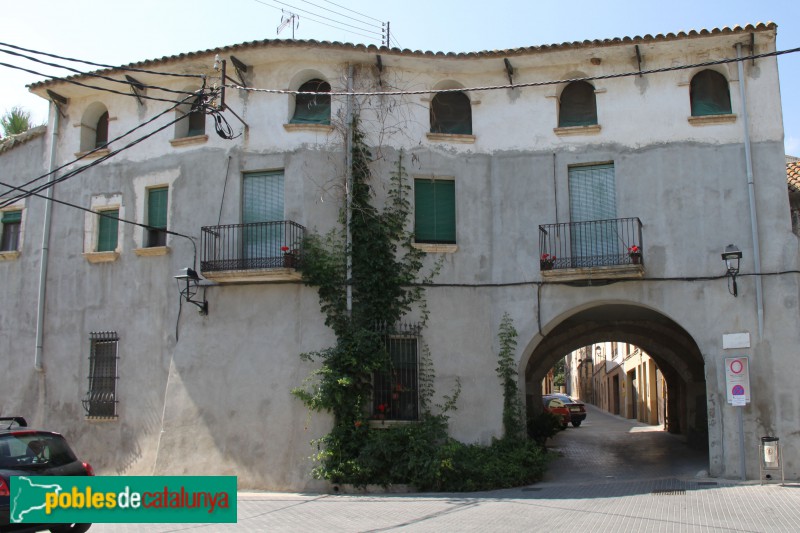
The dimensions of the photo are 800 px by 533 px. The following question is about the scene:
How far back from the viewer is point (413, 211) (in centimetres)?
A: 1566

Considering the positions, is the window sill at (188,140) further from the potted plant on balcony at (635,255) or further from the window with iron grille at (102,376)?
the potted plant on balcony at (635,255)

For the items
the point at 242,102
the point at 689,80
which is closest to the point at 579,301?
the point at 689,80

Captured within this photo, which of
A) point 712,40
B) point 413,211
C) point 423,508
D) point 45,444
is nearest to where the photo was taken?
point 45,444

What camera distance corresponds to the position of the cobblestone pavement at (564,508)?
408 inches

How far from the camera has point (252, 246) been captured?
50.8ft

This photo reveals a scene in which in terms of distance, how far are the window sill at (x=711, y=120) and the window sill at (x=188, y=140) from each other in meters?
9.75

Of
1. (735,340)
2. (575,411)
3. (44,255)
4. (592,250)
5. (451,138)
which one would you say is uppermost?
(451,138)

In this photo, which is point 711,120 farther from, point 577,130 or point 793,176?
point 793,176

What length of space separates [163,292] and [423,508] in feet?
24.1

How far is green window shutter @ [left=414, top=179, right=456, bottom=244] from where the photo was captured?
51.5 feet

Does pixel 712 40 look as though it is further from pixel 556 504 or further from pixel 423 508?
pixel 423 508

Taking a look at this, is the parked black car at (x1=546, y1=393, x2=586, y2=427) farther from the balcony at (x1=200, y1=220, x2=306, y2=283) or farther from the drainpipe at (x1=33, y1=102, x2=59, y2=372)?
the drainpipe at (x1=33, y1=102, x2=59, y2=372)

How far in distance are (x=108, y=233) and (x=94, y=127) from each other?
106 inches

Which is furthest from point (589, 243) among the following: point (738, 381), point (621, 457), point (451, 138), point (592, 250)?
point (621, 457)
